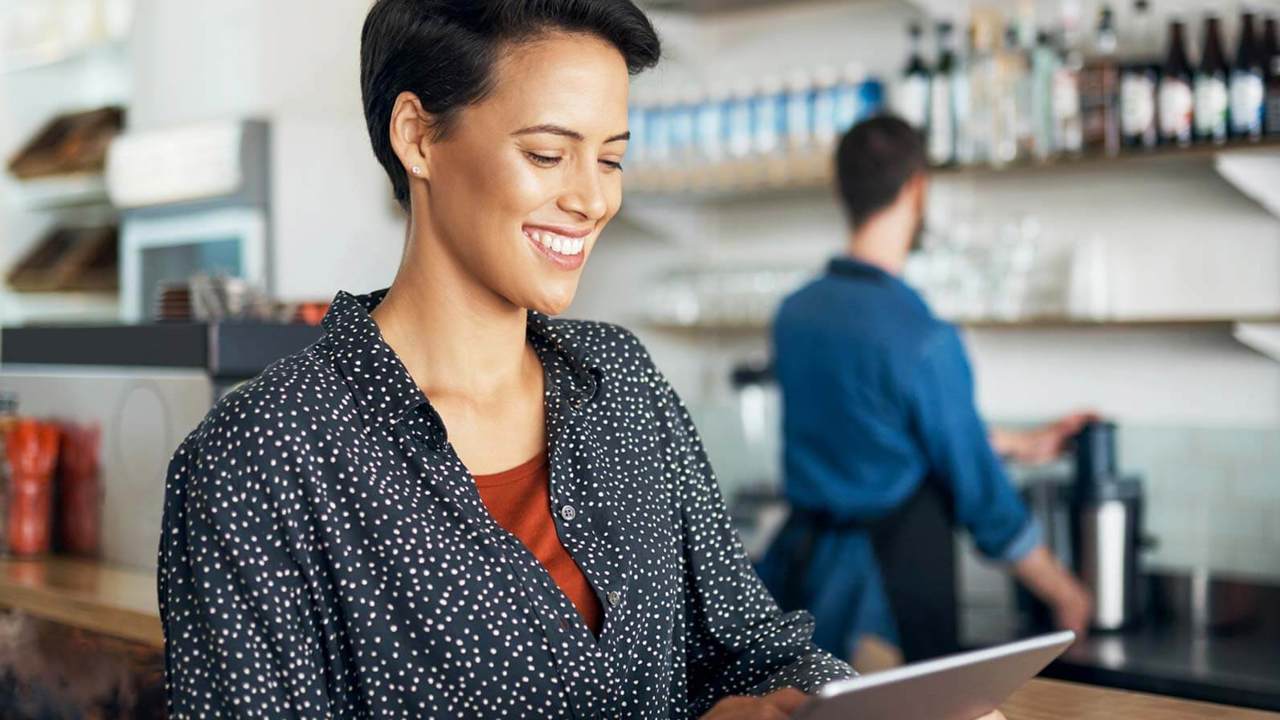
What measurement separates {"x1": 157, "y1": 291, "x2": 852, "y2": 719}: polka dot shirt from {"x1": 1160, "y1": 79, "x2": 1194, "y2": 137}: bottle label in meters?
1.95

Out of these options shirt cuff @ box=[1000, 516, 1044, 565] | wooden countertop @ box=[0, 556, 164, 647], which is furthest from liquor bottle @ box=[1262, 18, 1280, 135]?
wooden countertop @ box=[0, 556, 164, 647]

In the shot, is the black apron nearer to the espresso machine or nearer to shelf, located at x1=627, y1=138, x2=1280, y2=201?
the espresso machine

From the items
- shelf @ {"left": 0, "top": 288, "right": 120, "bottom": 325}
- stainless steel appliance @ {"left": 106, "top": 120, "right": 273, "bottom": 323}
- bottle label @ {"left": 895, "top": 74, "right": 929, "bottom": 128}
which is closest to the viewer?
bottle label @ {"left": 895, "top": 74, "right": 929, "bottom": 128}

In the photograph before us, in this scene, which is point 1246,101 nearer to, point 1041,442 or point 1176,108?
point 1176,108

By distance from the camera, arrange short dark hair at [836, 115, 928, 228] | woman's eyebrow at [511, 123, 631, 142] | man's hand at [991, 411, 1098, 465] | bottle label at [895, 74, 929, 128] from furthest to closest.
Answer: bottle label at [895, 74, 929, 128]
man's hand at [991, 411, 1098, 465]
short dark hair at [836, 115, 928, 228]
woman's eyebrow at [511, 123, 631, 142]

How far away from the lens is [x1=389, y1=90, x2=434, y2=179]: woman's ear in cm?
125

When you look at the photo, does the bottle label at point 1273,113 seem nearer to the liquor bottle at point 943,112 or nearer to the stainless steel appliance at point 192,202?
the liquor bottle at point 943,112

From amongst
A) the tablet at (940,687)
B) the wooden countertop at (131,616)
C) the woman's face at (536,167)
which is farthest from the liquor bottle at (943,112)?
the tablet at (940,687)

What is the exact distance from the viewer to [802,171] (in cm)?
341

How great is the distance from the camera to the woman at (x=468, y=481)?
3.63ft

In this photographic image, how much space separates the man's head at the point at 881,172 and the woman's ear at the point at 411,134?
4.97ft

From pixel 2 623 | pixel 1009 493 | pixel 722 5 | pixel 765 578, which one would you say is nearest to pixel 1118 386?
pixel 1009 493

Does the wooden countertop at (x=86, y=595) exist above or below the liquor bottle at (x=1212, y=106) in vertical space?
below

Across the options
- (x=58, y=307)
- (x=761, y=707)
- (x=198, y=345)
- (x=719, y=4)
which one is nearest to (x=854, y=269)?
(x=198, y=345)
